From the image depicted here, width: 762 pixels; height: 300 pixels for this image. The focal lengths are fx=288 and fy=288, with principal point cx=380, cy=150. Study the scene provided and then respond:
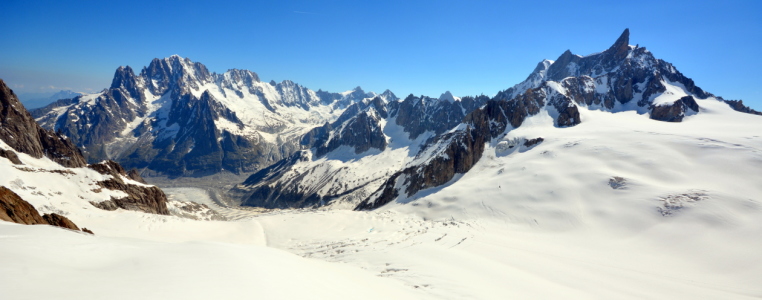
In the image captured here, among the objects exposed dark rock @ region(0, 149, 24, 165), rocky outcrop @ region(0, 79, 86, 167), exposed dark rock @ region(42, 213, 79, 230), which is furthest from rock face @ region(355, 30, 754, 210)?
rocky outcrop @ region(0, 79, 86, 167)

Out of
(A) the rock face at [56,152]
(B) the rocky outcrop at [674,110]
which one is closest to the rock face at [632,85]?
(B) the rocky outcrop at [674,110]

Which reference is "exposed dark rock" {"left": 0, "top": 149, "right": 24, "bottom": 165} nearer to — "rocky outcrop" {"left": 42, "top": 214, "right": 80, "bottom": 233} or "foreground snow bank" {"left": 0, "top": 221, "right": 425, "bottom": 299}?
A: "rocky outcrop" {"left": 42, "top": 214, "right": 80, "bottom": 233}

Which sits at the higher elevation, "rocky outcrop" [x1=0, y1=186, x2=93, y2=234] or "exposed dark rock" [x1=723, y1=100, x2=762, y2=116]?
"exposed dark rock" [x1=723, y1=100, x2=762, y2=116]

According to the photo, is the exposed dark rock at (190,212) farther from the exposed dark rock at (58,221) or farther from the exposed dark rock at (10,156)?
the exposed dark rock at (58,221)

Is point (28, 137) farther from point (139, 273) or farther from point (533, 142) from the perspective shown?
point (533, 142)

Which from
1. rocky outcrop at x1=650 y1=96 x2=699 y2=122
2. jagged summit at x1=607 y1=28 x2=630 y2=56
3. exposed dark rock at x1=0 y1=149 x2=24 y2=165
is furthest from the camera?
jagged summit at x1=607 y1=28 x2=630 y2=56

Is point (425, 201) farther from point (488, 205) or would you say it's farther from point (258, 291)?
point (258, 291)

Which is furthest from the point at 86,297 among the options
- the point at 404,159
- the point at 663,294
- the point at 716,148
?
the point at 404,159
